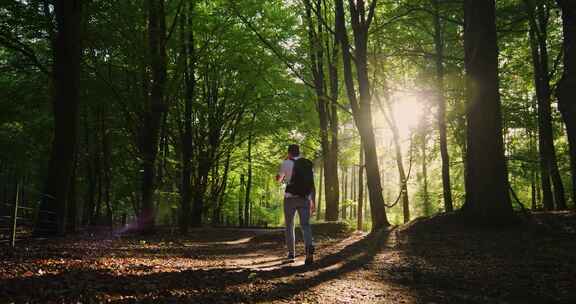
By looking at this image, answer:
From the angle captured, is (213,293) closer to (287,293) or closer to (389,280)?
(287,293)

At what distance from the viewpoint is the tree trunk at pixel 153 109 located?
43.2 feet

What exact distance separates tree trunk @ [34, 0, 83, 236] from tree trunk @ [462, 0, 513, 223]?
9.57m

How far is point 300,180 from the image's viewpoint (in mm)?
7121

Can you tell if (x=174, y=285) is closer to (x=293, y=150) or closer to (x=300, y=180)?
(x=300, y=180)

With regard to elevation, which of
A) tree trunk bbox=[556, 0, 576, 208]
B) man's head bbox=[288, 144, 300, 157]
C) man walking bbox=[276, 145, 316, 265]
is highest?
tree trunk bbox=[556, 0, 576, 208]

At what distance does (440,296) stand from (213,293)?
2562 mm

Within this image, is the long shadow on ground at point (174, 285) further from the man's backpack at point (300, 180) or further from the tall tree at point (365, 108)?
the tall tree at point (365, 108)

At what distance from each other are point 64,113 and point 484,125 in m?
9.98

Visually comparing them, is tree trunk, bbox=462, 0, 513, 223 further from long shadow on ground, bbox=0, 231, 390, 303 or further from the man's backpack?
the man's backpack

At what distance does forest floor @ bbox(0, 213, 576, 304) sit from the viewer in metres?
4.07

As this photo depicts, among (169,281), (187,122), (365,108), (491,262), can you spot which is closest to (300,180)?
(169,281)

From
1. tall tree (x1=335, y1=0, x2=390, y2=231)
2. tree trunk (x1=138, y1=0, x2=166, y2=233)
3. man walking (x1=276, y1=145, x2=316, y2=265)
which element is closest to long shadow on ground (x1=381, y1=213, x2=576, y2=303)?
man walking (x1=276, y1=145, x2=316, y2=265)

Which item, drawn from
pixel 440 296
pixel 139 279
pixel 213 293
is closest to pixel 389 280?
pixel 440 296

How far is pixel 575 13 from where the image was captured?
634 cm
